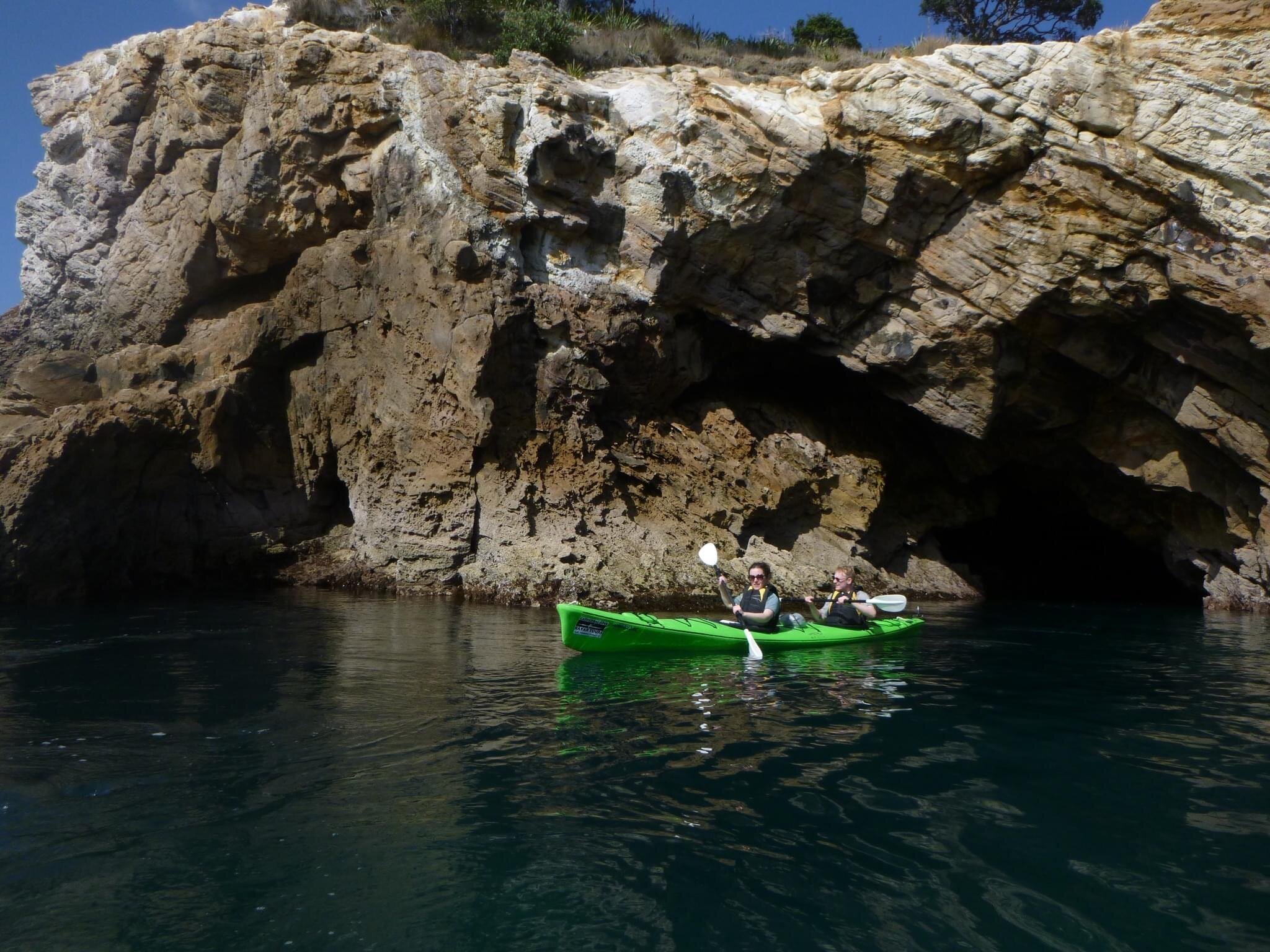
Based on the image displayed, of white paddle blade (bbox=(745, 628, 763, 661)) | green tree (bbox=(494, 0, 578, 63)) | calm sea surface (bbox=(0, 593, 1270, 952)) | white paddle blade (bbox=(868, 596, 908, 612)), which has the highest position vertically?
green tree (bbox=(494, 0, 578, 63))

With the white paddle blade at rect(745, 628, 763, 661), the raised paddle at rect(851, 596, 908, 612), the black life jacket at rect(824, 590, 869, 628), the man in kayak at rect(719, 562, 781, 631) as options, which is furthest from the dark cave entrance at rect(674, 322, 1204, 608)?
the white paddle blade at rect(745, 628, 763, 661)

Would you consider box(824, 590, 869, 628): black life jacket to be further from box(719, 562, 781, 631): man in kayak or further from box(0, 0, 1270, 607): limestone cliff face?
box(0, 0, 1270, 607): limestone cliff face

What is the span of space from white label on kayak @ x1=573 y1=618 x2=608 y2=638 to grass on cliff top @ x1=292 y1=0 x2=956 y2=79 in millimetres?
11944

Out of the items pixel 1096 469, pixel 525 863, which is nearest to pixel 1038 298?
pixel 1096 469

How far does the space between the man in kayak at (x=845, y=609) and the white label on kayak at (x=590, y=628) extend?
9.95 feet

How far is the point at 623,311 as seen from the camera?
17.0 m

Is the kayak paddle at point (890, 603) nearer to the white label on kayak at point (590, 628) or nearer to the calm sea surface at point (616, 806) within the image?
the calm sea surface at point (616, 806)

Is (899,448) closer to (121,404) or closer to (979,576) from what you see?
(979,576)

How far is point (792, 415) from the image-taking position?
749 inches

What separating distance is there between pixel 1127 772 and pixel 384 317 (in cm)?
1377

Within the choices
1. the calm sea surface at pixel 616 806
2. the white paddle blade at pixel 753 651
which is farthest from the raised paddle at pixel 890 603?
the calm sea surface at pixel 616 806

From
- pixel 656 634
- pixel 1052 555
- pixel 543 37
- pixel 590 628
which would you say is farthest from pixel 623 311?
pixel 1052 555

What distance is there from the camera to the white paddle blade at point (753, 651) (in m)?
10.7

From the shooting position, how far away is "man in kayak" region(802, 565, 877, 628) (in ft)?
40.3
